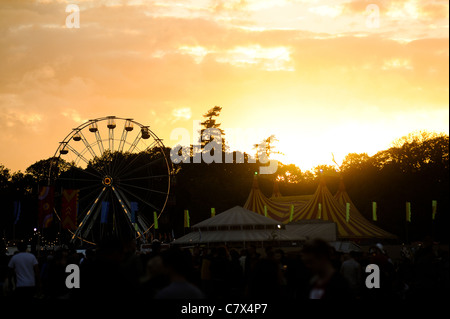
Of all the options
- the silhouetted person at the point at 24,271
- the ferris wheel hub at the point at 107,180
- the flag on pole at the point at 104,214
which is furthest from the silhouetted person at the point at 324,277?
the ferris wheel hub at the point at 107,180

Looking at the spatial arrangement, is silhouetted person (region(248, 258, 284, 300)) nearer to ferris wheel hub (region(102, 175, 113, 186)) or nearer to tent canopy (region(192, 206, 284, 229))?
tent canopy (region(192, 206, 284, 229))

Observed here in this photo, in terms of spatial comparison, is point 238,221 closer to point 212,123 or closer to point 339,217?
point 339,217

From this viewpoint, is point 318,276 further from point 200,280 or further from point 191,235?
point 191,235

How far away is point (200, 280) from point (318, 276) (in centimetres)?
1322

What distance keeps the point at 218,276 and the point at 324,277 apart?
1092 centimetres

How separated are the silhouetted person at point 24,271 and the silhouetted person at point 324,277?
349 inches

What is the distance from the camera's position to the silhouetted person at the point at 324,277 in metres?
6.14

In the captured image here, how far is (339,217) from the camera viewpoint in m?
49.9

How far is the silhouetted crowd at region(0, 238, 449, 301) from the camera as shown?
20.9 ft

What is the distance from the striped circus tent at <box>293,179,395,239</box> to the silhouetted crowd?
25.7m

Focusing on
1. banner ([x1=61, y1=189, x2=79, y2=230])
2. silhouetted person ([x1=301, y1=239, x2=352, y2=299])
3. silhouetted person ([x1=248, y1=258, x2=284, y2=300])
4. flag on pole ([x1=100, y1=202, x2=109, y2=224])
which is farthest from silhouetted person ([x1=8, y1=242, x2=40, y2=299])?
flag on pole ([x1=100, y1=202, x2=109, y2=224])

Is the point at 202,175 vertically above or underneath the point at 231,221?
above
